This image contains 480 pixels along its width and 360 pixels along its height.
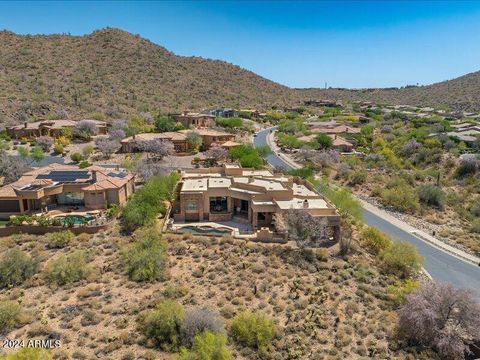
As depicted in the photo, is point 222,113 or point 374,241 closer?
point 374,241

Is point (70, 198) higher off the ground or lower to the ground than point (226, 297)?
higher

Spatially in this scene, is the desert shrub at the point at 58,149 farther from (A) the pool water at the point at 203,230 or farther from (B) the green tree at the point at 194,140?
(A) the pool water at the point at 203,230

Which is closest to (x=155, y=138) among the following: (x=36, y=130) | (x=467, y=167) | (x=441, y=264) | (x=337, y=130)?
(x=36, y=130)

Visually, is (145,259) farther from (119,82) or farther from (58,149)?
(119,82)

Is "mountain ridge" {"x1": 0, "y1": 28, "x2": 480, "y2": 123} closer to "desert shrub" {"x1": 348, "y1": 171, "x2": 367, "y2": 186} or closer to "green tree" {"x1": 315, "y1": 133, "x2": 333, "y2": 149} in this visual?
"green tree" {"x1": 315, "y1": 133, "x2": 333, "y2": 149}

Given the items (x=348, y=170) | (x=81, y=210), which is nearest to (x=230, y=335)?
(x=81, y=210)

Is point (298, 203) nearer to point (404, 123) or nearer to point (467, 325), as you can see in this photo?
point (467, 325)

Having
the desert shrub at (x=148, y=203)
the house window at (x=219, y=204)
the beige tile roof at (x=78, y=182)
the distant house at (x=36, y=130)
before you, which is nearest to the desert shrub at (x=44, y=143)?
the distant house at (x=36, y=130)
